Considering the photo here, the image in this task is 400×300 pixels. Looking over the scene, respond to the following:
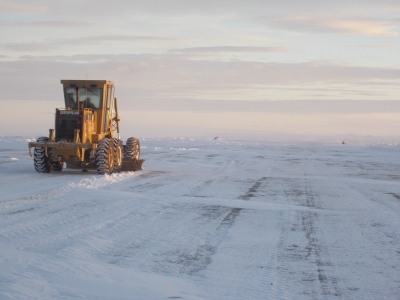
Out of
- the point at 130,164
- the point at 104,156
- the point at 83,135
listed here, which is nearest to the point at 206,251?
the point at 104,156

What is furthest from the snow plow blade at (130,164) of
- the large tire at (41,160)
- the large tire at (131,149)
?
the large tire at (41,160)

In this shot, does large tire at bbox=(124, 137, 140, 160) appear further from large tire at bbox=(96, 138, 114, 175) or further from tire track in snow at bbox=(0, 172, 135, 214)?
large tire at bbox=(96, 138, 114, 175)

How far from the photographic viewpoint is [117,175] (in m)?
18.8

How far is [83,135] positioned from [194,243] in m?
11.2

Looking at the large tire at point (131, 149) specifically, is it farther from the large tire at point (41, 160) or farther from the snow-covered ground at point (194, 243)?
the snow-covered ground at point (194, 243)

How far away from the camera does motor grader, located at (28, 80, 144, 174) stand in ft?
61.4

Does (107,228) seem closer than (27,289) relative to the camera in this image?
No

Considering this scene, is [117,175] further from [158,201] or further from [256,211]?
[256,211]

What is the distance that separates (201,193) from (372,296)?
8.69 metres

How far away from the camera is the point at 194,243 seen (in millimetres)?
8547

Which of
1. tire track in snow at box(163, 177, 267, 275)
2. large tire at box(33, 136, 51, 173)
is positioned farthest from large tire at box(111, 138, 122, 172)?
tire track in snow at box(163, 177, 267, 275)

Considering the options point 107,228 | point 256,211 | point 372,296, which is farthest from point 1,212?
point 372,296

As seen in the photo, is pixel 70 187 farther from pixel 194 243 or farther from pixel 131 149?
pixel 131 149

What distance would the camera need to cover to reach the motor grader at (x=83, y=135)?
18703 millimetres
